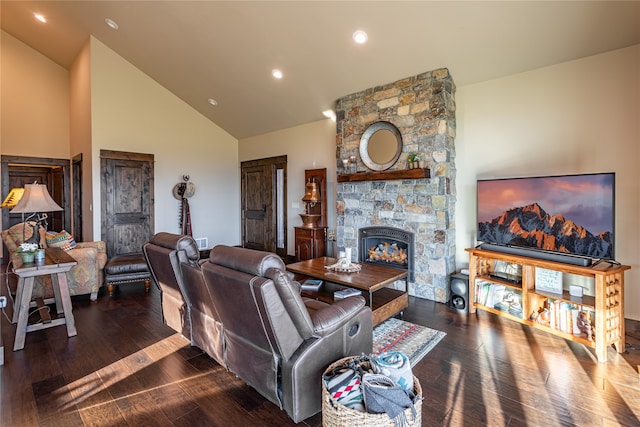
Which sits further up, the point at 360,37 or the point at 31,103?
the point at 31,103

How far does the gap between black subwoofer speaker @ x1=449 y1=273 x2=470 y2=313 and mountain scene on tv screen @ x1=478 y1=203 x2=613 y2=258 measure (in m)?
0.56

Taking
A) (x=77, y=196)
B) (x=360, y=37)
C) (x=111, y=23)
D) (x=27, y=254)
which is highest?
(x=111, y=23)

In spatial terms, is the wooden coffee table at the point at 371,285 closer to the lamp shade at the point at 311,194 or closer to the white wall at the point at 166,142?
the lamp shade at the point at 311,194

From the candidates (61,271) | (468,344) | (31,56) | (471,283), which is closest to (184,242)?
(61,271)

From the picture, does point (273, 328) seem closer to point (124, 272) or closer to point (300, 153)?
point (124, 272)

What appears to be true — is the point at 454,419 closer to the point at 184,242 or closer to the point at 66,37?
the point at 184,242

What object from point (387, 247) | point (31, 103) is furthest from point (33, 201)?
point (31, 103)

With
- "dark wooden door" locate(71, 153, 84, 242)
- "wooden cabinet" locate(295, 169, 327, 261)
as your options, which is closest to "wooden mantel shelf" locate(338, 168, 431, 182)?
"wooden cabinet" locate(295, 169, 327, 261)

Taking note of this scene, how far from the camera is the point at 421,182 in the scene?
4227 millimetres

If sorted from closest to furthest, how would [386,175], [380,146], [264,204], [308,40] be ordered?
[308,40]
[386,175]
[380,146]
[264,204]

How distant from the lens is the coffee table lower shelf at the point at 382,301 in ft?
10.3

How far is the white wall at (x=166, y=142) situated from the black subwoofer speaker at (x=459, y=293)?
5.59 meters

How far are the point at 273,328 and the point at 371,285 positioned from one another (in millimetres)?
1604

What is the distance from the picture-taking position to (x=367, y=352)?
89.0 inches
